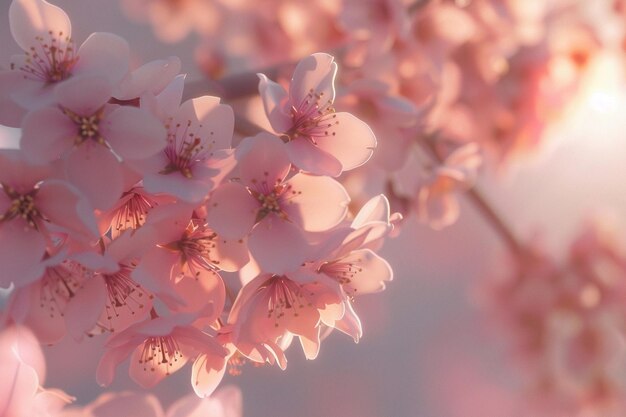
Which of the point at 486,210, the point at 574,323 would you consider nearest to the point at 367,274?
the point at 486,210

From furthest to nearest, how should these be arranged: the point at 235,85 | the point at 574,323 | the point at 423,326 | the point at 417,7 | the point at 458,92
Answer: the point at 423,326 < the point at 574,323 < the point at 458,92 < the point at 417,7 < the point at 235,85

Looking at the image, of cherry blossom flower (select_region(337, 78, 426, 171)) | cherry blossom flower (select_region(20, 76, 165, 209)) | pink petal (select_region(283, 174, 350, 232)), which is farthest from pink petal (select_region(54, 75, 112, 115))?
cherry blossom flower (select_region(337, 78, 426, 171))

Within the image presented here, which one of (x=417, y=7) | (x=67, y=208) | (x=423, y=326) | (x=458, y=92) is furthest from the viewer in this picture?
(x=423, y=326)

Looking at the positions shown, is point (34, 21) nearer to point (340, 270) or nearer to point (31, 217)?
point (31, 217)

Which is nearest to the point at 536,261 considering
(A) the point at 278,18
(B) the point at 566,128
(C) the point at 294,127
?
(B) the point at 566,128

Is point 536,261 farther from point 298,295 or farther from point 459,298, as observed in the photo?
point 298,295

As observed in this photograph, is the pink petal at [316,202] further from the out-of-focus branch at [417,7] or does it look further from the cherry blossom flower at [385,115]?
the out-of-focus branch at [417,7]

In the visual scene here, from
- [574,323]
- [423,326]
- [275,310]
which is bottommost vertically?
[423,326]

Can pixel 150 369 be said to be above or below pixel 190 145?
below
